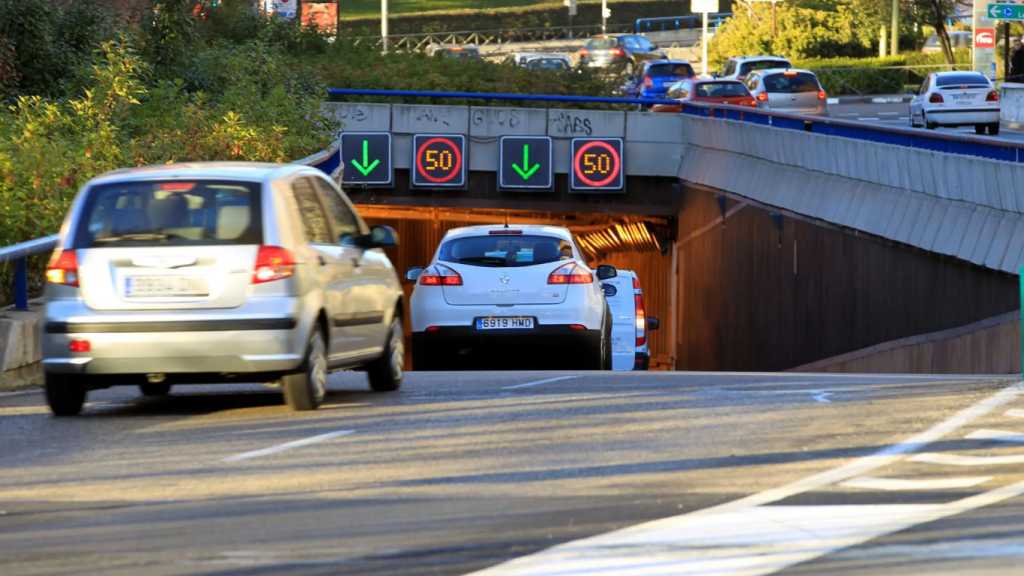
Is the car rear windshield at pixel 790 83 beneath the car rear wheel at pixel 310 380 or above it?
above

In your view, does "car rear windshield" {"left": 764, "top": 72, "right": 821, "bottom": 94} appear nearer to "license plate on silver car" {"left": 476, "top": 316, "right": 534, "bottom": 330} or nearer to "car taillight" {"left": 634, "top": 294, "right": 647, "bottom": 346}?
"car taillight" {"left": 634, "top": 294, "right": 647, "bottom": 346}

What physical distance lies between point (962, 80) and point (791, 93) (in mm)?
4465

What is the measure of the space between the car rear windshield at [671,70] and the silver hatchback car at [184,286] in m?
45.4

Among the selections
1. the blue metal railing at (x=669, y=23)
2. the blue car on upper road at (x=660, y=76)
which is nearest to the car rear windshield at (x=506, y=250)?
the blue car on upper road at (x=660, y=76)

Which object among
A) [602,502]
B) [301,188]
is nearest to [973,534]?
[602,502]

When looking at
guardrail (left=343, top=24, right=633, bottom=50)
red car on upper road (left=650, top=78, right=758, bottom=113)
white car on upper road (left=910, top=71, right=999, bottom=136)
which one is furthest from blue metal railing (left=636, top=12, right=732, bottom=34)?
white car on upper road (left=910, top=71, right=999, bottom=136)

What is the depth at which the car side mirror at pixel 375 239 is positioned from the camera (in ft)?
37.0

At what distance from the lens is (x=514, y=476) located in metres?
7.75

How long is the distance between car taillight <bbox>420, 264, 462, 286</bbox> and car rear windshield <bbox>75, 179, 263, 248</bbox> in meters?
6.91

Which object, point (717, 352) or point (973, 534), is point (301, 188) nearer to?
point (973, 534)

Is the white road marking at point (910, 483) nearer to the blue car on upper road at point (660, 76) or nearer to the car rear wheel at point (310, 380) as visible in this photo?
the car rear wheel at point (310, 380)

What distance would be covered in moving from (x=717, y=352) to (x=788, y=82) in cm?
1441

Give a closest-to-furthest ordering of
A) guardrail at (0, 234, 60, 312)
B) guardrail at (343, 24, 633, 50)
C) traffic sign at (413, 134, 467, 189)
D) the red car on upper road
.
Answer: guardrail at (0, 234, 60, 312) < traffic sign at (413, 134, 467, 189) < the red car on upper road < guardrail at (343, 24, 633, 50)

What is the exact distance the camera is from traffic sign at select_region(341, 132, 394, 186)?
37.4 metres
